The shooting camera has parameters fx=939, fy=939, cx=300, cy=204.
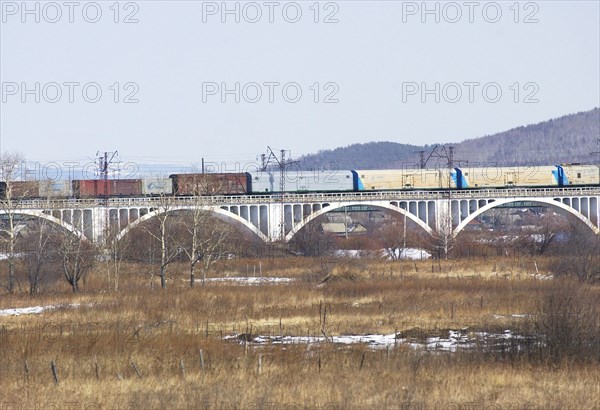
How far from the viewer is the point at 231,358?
2522 centimetres

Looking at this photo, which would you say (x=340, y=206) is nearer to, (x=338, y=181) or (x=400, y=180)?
(x=338, y=181)

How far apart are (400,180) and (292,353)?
6237 cm

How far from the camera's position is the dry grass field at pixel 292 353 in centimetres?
2061

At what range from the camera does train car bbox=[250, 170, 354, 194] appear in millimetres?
84188

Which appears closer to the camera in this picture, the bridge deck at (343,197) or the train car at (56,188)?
the bridge deck at (343,197)

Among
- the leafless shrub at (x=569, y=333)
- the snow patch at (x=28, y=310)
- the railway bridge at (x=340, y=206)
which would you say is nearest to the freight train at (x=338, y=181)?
the railway bridge at (x=340, y=206)

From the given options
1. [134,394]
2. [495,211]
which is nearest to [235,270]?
[134,394]

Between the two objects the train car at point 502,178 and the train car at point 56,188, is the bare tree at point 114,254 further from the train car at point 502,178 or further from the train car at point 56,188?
the train car at point 502,178

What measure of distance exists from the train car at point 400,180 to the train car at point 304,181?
1.33 meters

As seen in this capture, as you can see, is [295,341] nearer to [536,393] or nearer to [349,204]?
[536,393]

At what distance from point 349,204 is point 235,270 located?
2482cm

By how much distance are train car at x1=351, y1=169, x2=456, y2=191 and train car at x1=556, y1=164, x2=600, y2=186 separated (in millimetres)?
10769

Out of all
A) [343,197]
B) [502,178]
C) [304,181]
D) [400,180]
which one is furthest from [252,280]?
[502,178]

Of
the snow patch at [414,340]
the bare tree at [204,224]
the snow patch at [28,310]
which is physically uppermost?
the bare tree at [204,224]
